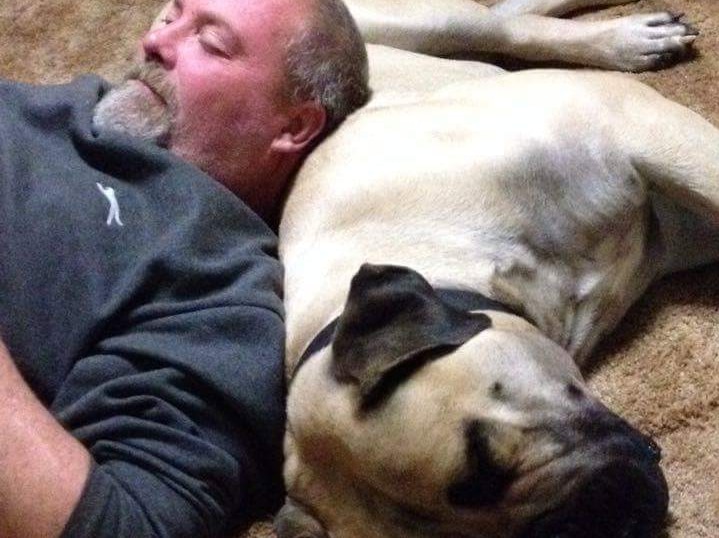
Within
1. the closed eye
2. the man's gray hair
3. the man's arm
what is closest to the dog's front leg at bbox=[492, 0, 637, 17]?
the man's gray hair

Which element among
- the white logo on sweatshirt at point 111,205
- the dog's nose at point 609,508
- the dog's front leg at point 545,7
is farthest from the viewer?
the dog's front leg at point 545,7

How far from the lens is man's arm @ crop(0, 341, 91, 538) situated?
50.4 inches

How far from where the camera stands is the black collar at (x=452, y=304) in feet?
4.55

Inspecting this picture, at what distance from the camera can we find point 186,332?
4.83 ft

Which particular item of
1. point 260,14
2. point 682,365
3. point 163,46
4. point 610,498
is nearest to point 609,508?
point 610,498

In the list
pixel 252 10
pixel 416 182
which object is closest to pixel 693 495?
pixel 416 182

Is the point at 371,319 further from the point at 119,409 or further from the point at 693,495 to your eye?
the point at 693,495

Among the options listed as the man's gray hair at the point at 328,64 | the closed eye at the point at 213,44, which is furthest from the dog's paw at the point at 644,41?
the closed eye at the point at 213,44

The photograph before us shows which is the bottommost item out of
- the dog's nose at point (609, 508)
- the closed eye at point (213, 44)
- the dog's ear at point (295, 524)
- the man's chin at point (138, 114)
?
the dog's ear at point (295, 524)

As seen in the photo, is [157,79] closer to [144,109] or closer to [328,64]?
[144,109]

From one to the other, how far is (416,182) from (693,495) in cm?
61

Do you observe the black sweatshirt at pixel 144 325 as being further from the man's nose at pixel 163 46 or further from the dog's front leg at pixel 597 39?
the dog's front leg at pixel 597 39

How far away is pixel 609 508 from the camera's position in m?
1.17

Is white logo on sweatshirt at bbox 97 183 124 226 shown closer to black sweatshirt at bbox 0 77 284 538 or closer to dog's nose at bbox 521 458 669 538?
black sweatshirt at bbox 0 77 284 538
